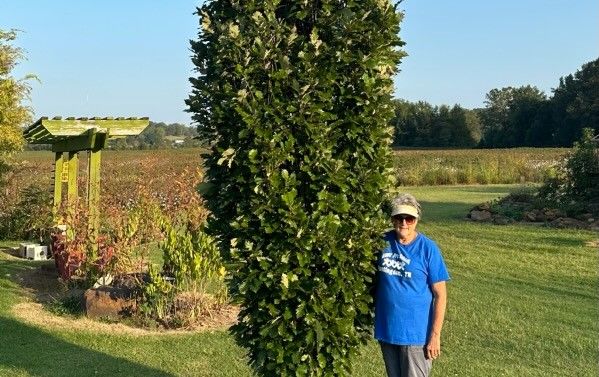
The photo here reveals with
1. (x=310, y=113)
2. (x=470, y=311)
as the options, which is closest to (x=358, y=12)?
(x=310, y=113)

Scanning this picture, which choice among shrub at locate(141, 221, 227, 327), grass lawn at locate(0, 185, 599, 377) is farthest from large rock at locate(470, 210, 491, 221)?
shrub at locate(141, 221, 227, 327)

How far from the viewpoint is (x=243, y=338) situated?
4.48 meters

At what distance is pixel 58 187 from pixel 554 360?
960 centimetres

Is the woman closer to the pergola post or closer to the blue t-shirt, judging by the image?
the blue t-shirt

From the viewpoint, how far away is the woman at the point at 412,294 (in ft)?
13.5

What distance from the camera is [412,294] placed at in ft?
13.5

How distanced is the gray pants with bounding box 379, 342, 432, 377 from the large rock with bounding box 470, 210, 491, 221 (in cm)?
1424

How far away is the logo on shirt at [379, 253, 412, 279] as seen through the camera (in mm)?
4141

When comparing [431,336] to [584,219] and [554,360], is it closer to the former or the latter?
[554,360]

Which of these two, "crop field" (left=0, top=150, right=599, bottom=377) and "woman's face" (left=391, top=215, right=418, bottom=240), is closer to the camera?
"woman's face" (left=391, top=215, right=418, bottom=240)

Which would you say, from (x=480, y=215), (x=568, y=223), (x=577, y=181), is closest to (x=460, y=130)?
(x=577, y=181)

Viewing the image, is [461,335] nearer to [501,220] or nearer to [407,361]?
[407,361]

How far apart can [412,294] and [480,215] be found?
1465cm

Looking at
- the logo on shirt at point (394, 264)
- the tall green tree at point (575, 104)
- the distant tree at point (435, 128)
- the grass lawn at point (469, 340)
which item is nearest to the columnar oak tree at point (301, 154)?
the logo on shirt at point (394, 264)
